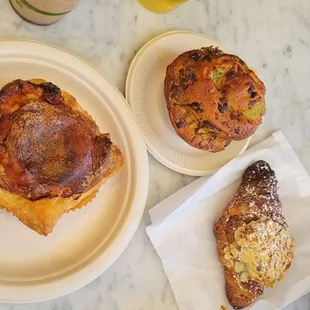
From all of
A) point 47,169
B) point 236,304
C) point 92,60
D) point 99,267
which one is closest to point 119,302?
point 99,267

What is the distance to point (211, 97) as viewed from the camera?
1.15 m

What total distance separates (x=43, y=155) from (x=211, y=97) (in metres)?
0.32

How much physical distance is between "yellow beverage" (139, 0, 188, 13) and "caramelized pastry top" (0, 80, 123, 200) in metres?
0.34

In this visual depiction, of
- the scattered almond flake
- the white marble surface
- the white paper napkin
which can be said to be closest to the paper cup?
the white marble surface

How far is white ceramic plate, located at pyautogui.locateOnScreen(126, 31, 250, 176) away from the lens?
1.25 meters

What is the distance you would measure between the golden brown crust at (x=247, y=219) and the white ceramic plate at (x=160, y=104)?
0.25ft

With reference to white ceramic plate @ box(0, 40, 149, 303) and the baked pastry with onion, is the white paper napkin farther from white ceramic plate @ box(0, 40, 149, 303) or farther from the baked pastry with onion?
the baked pastry with onion

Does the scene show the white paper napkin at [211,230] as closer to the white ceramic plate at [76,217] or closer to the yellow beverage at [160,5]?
the white ceramic plate at [76,217]

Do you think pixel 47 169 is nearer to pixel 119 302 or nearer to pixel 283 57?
pixel 119 302

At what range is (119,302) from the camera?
122 centimetres

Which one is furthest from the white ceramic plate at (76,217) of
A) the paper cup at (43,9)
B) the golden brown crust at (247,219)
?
the golden brown crust at (247,219)

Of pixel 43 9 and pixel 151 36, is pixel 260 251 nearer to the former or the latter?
pixel 151 36

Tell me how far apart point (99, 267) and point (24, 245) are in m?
0.13

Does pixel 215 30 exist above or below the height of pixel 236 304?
above
